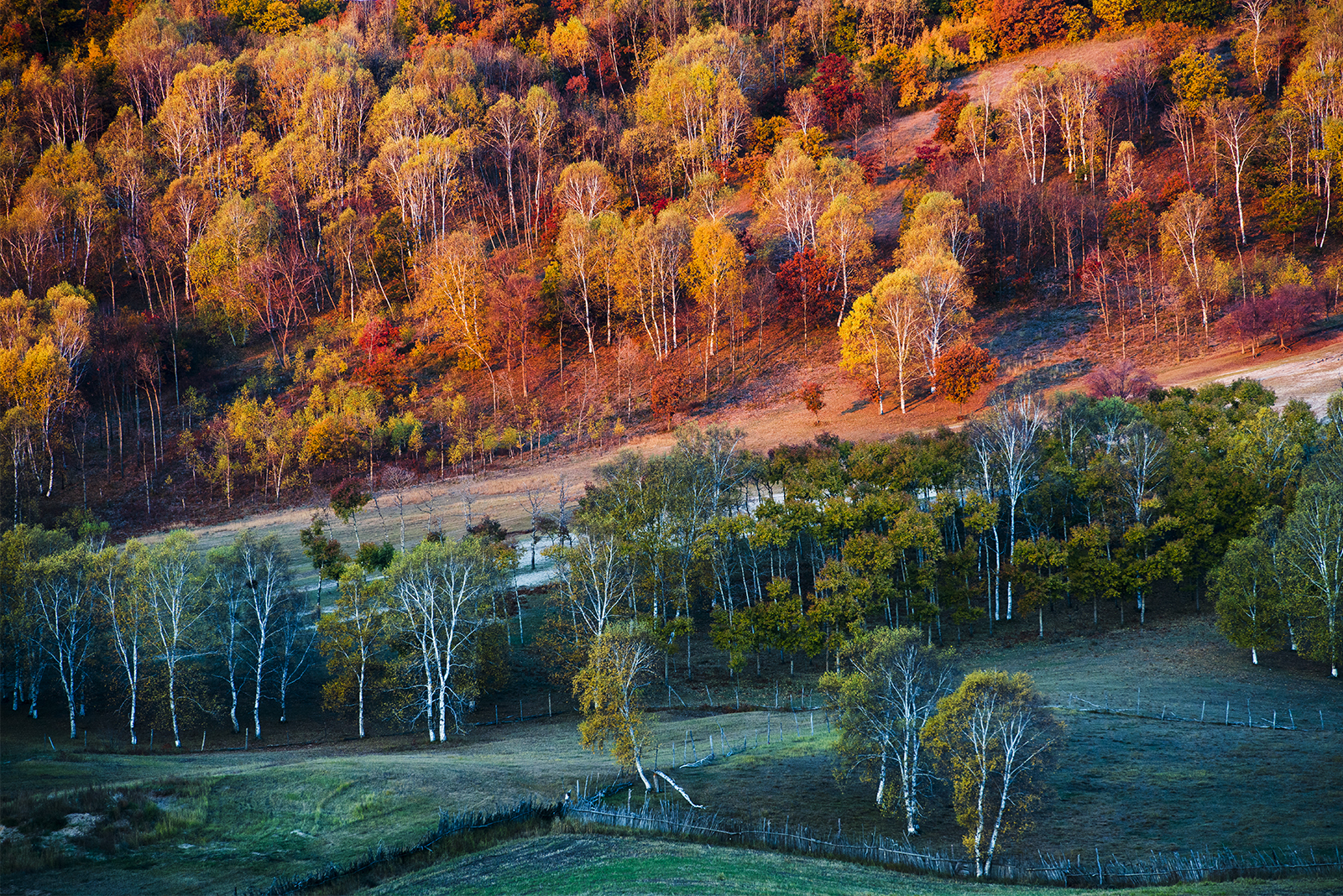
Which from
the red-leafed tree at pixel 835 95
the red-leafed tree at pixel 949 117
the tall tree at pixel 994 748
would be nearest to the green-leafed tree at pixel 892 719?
the tall tree at pixel 994 748

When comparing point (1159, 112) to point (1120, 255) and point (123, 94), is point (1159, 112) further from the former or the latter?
point (123, 94)

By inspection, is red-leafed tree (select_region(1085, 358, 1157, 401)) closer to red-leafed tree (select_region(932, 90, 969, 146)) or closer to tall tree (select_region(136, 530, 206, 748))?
red-leafed tree (select_region(932, 90, 969, 146))

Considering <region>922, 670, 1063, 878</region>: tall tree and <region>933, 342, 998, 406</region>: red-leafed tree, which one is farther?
<region>933, 342, 998, 406</region>: red-leafed tree

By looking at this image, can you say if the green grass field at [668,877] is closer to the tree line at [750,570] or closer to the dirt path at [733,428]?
the tree line at [750,570]

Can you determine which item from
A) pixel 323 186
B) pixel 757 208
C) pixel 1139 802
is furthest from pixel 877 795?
pixel 323 186

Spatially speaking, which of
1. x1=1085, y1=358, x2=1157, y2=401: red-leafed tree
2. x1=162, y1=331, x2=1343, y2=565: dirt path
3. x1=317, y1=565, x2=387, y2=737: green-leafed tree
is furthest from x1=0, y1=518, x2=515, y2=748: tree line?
x1=1085, y1=358, x2=1157, y2=401: red-leafed tree

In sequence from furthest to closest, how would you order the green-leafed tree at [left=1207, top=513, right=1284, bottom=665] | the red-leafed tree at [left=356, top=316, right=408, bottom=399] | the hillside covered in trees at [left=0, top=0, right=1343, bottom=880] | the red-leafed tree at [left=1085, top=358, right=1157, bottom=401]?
1. the red-leafed tree at [left=356, top=316, right=408, bottom=399]
2. the red-leafed tree at [left=1085, top=358, right=1157, bottom=401]
3. the hillside covered in trees at [left=0, top=0, right=1343, bottom=880]
4. the green-leafed tree at [left=1207, top=513, right=1284, bottom=665]

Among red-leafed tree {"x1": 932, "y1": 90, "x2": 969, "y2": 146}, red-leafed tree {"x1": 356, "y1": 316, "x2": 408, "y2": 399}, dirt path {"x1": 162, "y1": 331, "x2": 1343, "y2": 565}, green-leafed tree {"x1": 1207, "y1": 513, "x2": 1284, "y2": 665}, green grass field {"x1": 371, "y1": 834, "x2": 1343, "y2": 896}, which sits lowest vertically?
green grass field {"x1": 371, "y1": 834, "x2": 1343, "y2": 896}

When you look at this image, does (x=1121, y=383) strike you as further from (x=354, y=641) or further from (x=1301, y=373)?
(x=354, y=641)
